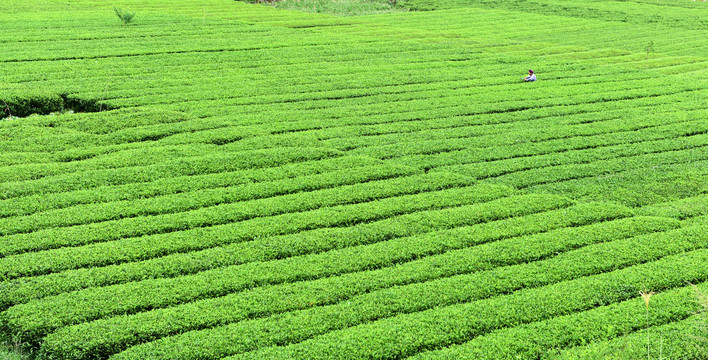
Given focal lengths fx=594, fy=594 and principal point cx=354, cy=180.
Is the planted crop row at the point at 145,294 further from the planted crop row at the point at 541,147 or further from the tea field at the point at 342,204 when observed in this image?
the planted crop row at the point at 541,147

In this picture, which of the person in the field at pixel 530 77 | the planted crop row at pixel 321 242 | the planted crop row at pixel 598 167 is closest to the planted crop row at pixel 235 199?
the planted crop row at pixel 321 242

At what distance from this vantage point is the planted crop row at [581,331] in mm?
9531

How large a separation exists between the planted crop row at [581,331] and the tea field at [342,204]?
4 centimetres

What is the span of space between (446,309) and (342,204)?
4543 mm

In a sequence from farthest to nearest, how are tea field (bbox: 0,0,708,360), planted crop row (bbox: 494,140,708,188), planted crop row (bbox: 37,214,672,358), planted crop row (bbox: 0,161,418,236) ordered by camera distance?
1. planted crop row (bbox: 494,140,708,188)
2. planted crop row (bbox: 0,161,418,236)
3. tea field (bbox: 0,0,708,360)
4. planted crop row (bbox: 37,214,672,358)

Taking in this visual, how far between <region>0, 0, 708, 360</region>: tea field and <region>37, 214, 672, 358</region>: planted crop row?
4cm

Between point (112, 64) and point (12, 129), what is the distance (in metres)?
7.37

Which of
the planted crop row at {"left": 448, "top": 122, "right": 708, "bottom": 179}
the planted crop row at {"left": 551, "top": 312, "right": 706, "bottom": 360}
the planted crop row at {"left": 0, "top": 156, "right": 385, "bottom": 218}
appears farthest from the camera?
the planted crop row at {"left": 448, "top": 122, "right": 708, "bottom": 179}

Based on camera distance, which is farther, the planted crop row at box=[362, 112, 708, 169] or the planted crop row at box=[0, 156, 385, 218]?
the planted crop row at box=[362, 112, 708, 169]

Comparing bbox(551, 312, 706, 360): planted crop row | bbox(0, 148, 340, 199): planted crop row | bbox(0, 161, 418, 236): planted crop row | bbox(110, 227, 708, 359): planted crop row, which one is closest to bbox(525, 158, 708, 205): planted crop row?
bbox(110, 227, 708, 359): planted crop row

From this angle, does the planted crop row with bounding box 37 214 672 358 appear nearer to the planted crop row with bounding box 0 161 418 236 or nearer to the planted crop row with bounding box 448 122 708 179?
the planted crop row with bounding box 0 161 418 236

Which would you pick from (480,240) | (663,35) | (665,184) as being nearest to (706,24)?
(663,35)

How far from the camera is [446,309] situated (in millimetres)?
10609

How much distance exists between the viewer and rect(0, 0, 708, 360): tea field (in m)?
10.1
